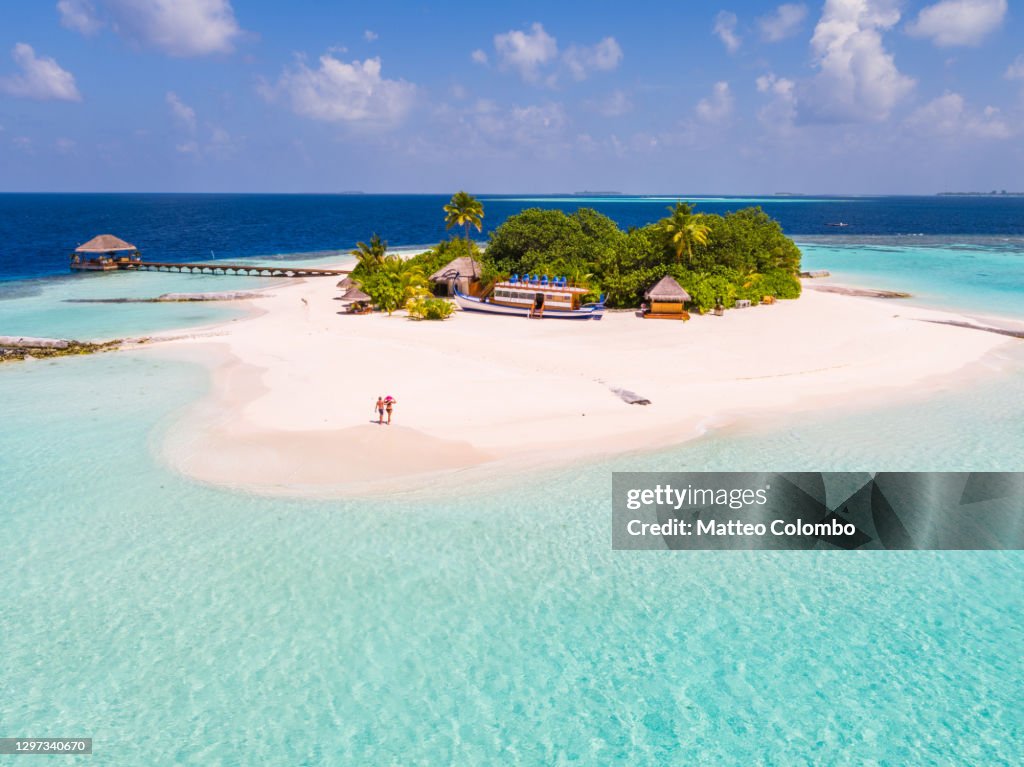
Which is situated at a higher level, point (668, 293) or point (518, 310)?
point (668, 293)

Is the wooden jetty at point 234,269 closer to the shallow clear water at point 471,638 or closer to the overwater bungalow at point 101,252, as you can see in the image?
the overwater bungalow at point 101,252

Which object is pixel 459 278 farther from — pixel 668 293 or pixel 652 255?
pixel 668 293

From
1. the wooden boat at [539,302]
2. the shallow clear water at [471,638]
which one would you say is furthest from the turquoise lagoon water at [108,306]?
the shallow clear water at [471,638]

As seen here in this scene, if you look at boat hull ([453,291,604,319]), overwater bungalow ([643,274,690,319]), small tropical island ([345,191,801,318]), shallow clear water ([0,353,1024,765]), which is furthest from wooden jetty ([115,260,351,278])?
shallow clear water ([0,353,1024,765])

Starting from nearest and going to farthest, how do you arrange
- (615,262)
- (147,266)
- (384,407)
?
(384,407) → (615,262) → (147,266)

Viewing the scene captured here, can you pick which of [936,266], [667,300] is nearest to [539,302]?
[667,300]

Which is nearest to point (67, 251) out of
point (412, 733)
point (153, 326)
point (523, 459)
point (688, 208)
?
point (153, 326)
